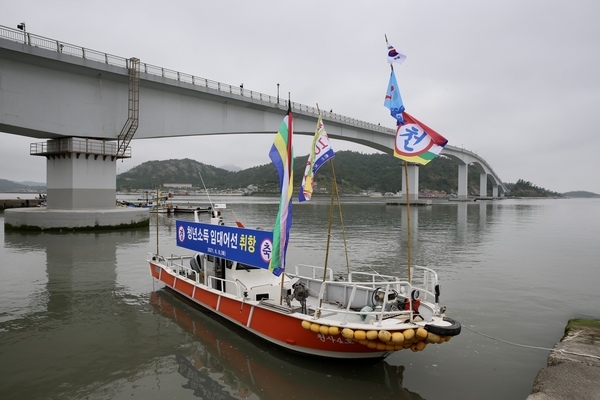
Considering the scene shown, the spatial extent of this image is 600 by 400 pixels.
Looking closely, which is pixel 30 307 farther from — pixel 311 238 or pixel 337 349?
pixel 311 238

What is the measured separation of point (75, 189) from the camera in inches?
1072

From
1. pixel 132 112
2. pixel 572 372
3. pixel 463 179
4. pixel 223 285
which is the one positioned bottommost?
pixel 572 372

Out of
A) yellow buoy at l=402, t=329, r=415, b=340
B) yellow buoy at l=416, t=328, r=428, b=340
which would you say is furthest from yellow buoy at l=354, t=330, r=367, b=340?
yellow buoy at l=416, t=328, r=428, b=340

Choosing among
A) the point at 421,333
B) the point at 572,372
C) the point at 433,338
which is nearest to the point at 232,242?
the point at 421,333

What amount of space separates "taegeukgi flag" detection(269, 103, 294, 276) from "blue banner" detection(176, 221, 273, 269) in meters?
0.81

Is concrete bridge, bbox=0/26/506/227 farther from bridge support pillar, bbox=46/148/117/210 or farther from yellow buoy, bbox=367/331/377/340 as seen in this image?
yellow buoy, bbox=367/331/377/340

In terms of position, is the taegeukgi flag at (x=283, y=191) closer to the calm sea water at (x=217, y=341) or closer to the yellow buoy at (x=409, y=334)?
the calm sea water at (x=217, y=341)

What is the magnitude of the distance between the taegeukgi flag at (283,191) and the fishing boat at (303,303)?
905 millimetres

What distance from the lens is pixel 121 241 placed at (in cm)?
2466

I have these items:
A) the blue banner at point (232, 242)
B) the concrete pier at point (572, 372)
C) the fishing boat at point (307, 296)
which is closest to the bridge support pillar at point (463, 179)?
the concrete pier at point (572, 372)

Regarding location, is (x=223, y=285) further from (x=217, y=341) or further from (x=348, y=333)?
(x=348, y=333)

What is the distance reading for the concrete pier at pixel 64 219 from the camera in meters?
26.9

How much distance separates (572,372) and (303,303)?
502 centimetres

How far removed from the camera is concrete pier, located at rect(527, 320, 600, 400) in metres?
5.94
